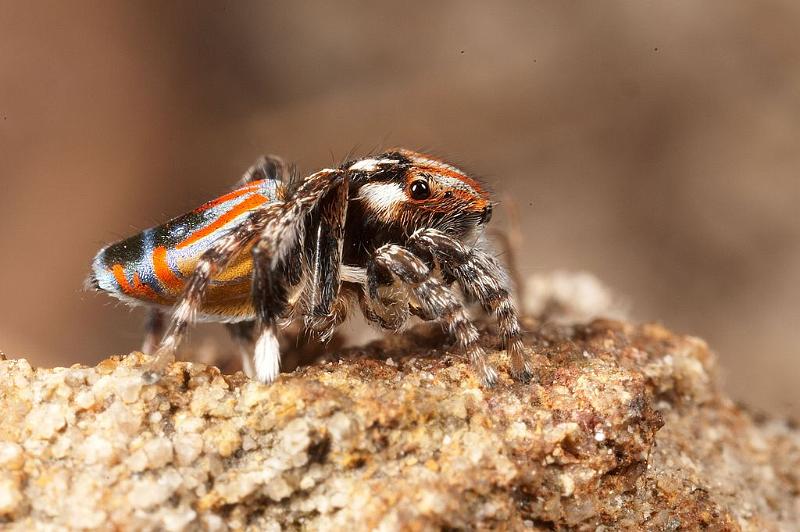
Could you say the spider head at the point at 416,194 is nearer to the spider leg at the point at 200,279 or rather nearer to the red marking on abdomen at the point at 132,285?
the spider leg at the point at 200,279

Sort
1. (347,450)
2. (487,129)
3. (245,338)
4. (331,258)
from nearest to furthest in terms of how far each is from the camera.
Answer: (347,450) < (331,258) < (245,338) < (487,129)

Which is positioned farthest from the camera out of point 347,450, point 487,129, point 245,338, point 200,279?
point 487,129

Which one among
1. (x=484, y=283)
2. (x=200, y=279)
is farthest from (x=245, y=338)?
(x=484, y=283)

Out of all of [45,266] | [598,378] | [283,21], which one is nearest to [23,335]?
[45,266]

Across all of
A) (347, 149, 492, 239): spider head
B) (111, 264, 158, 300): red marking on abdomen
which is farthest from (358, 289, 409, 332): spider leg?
(111, 264, 158, 300): red marking on abdomen

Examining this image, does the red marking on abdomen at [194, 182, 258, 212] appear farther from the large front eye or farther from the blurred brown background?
the blurred brown background

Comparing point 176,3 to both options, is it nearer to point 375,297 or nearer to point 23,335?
point 23,335

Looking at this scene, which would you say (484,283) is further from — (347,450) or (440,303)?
(347,450)
